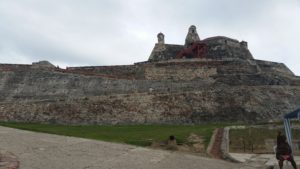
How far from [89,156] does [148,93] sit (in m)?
15.5

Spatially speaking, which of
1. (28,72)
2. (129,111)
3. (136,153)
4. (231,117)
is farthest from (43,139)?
(28,72)

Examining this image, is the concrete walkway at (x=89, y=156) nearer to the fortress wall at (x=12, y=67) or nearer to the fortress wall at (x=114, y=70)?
the fortress wall at (x=114, y=70)

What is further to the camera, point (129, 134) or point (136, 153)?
point (129, 134)

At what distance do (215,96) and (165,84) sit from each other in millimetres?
3752

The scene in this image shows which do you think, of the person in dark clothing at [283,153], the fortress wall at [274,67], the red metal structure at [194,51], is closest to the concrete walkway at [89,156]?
the person in dark clothing at [283,153]

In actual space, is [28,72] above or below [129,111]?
above

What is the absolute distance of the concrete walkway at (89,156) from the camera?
13.0m

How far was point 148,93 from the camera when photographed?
29594mm

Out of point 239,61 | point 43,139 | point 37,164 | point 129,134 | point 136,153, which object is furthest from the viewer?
point 239,61

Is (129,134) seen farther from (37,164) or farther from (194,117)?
(37,164)

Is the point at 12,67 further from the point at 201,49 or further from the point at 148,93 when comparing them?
the point at 201,49

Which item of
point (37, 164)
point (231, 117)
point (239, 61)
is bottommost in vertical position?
point (37, 164)

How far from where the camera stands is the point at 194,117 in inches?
1083

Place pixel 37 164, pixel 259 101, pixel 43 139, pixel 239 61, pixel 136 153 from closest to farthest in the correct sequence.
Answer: pixel 37 164 < pixel 136 153 < pixel 43 139 < pixel 259 101 < pixel 239 61
